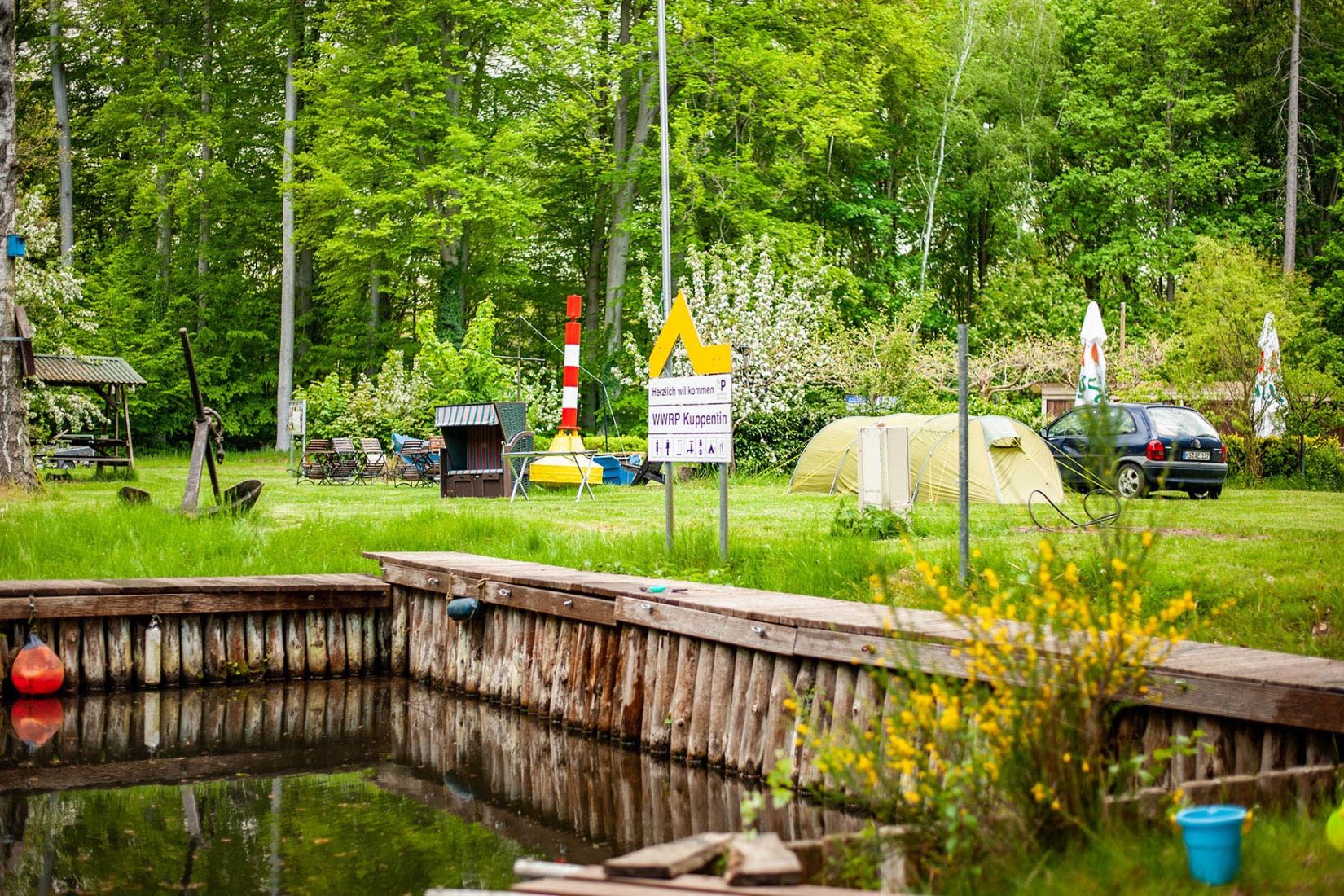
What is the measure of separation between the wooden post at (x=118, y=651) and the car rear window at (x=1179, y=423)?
13659 millimetres

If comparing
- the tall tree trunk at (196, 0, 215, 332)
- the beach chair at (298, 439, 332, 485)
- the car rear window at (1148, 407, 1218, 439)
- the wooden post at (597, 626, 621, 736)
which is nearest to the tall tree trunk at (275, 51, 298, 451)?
the tall tree trunk at (196, 0, 215, 332)

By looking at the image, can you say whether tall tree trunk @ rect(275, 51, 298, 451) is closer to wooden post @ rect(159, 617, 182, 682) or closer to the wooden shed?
the wooden shed

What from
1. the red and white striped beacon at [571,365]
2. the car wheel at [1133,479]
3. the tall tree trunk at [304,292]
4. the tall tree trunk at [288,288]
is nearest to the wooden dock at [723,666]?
the red and white striped beacon at [571,365]

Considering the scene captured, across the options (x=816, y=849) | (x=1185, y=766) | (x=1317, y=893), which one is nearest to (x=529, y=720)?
(x=1185, y=766)

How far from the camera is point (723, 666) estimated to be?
312 inches

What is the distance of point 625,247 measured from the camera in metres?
31.7

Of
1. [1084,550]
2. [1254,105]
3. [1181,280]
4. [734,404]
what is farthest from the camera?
[1254,105]

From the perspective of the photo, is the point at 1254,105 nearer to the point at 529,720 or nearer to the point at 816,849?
the point at 529,720

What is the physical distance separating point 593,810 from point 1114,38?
3686cm

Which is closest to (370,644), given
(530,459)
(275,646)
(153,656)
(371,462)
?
(275,646)

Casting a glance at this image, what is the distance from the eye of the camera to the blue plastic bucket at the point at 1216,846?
3457 mm

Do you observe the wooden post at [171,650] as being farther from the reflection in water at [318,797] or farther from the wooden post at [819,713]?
the wooden post at [819,713]

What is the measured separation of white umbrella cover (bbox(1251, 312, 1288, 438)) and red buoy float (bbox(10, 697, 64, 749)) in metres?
18.8

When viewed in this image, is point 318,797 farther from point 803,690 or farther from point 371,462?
point 371,462
